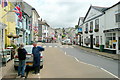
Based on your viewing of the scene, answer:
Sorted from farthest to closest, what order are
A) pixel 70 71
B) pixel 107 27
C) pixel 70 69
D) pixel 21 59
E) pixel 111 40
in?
pixel 107 27 < pixel 111 40 < pixel 70 69 < pixel 70 71 < pixel 21 59

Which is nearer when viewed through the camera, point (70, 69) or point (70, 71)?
point (70, 71)

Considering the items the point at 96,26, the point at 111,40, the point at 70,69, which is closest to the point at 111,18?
the point at 111,40

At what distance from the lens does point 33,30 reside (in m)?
44.4

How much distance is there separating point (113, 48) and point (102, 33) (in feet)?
13.7

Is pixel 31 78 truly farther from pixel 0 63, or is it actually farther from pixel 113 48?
pixel 113 48

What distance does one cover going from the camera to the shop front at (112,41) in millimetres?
16906

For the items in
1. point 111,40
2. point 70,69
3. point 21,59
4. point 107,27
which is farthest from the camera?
point 107,27

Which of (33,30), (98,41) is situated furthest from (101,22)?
(33,30)

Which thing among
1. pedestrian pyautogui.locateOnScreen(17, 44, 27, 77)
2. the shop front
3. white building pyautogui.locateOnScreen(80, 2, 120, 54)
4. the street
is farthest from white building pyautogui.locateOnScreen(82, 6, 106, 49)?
pedestrian pyautogui.locateOnScreen(17, 44, 27, 77)

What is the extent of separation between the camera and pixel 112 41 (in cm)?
1780

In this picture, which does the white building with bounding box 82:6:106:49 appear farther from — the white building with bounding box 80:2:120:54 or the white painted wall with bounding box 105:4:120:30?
the white painted wall with bounding box 105:4:120:30

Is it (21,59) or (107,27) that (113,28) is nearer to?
(107,27)

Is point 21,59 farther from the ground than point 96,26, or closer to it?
closer to it

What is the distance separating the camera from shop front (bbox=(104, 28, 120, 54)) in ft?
55.5
